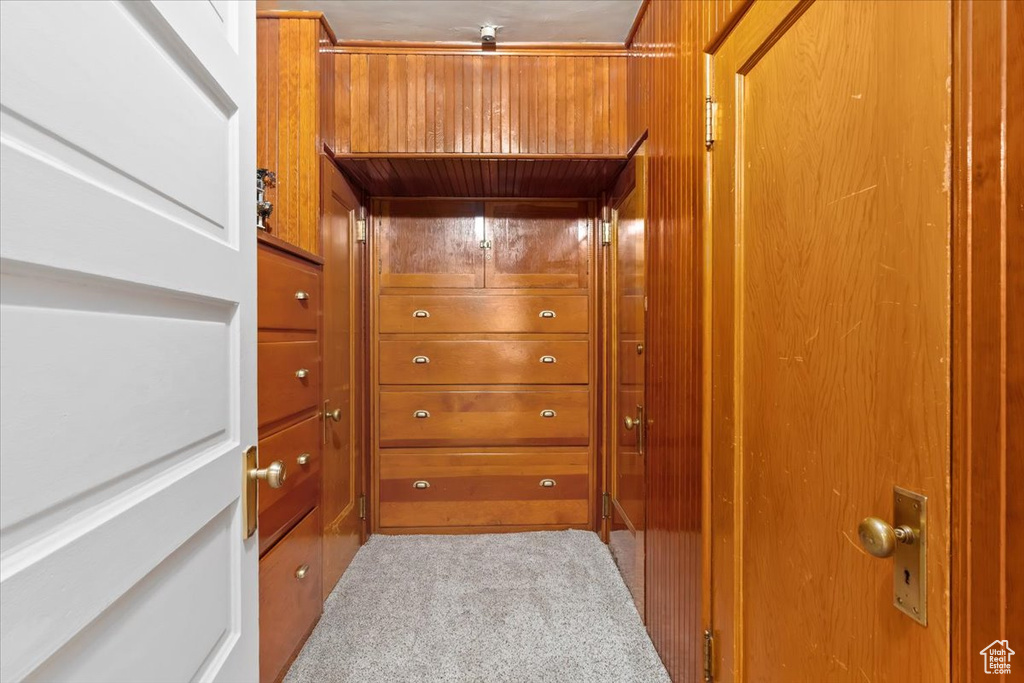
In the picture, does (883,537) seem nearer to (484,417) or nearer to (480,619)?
(480,619)

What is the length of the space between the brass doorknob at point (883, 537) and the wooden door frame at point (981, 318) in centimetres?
6

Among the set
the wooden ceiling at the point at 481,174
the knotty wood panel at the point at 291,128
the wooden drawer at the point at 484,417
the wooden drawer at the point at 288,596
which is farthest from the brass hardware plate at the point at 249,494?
the wooden drawer at the point at 484,417

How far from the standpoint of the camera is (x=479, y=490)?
262 centimetres

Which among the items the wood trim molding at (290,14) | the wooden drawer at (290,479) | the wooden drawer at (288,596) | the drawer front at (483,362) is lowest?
the wooden drawer at (288,596)

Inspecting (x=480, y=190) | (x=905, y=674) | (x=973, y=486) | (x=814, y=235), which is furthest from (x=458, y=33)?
(x=905, y=674)

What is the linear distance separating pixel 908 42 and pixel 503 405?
2221mm

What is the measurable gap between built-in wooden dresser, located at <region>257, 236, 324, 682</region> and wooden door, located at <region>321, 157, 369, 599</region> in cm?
22

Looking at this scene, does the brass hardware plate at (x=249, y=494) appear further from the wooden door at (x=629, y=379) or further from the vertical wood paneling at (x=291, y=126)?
the wooden door at (x=629, y=379)

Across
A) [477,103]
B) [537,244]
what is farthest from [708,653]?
[477,103]

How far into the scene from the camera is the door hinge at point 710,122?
1.23 m

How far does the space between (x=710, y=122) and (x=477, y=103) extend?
120 cm

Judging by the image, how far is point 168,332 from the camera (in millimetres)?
584

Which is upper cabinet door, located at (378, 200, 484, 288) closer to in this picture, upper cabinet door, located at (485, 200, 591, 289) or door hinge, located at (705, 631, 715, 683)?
upper cabinet door, located at (485, 200, 591, 289)

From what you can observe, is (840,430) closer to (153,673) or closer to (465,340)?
(153,673)
